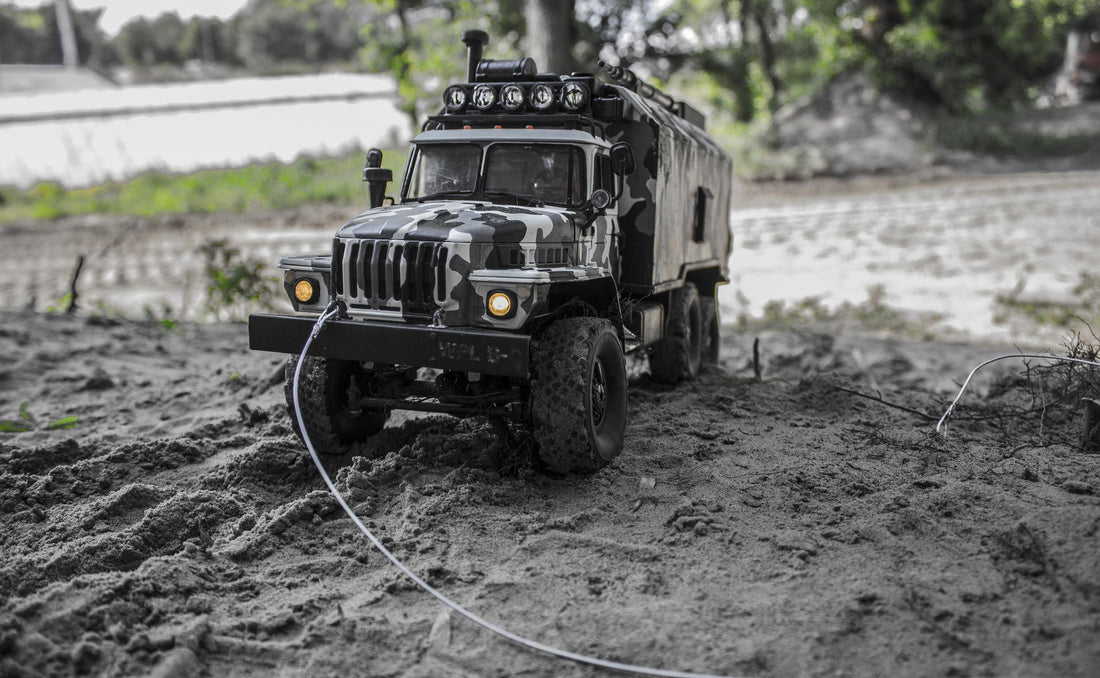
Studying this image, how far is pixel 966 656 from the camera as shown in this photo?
3.58 meters

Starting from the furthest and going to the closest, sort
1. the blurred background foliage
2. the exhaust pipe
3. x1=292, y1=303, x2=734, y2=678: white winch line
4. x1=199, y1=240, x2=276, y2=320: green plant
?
the blurred background foliage → x1=199, y1=240, x2=276, y2=320: green plant → the exhaust pipe → x1=292, y1=303, x2=734, y2=678: white winch line

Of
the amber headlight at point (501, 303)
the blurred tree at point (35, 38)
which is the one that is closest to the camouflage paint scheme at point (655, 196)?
the amber headlight at point (501, 303)

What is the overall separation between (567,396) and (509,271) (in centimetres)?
77

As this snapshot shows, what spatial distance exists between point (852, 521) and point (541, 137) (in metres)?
3.19

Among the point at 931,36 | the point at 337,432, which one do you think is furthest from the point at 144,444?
the point at 931,36

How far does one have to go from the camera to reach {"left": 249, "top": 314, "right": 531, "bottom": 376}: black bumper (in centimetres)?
494

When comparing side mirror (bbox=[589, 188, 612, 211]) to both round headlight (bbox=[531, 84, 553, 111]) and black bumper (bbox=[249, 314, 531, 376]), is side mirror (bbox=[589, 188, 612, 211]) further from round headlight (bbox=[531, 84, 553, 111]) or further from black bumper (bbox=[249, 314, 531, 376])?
black bumper (bbox=[249, 314, 531, 376])

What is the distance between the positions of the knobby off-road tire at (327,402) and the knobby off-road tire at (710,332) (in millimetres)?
3854

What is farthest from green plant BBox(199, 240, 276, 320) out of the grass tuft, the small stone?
the grass tuft

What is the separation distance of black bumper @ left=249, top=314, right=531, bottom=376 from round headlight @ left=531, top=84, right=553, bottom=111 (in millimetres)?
2081

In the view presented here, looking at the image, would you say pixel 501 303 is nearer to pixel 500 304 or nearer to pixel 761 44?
pixel 500 304

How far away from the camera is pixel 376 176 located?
21.9 ft

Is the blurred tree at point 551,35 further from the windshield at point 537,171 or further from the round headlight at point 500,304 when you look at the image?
the round headlight at point 500,304

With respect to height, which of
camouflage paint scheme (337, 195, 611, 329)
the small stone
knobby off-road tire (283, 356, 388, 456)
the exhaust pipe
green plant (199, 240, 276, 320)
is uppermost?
the exhaust pipe
